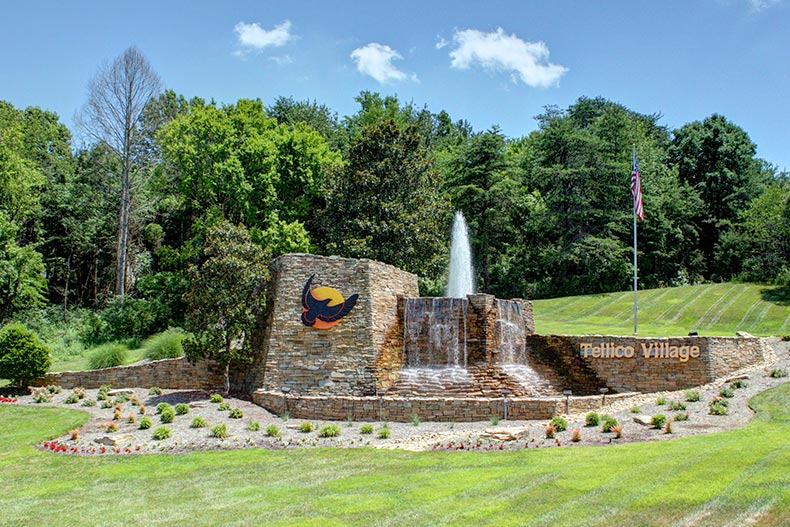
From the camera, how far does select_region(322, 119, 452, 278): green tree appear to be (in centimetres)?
2873

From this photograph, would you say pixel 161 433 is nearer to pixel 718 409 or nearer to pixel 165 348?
pixel 165 348

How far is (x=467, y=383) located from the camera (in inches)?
776

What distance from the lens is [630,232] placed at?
4366cm

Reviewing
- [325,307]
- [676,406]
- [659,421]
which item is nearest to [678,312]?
[676,406]

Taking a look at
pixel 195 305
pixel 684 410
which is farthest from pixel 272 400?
pixel 684 410

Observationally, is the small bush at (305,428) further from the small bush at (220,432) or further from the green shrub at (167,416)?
the green shrub at (167,416)

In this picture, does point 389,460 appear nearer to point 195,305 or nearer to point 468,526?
point 468,526

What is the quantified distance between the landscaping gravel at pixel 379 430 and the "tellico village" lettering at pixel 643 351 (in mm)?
1456

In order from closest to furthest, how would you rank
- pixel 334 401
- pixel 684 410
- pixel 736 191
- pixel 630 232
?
pixel 684 410 → pixel 334 401 → pixel 630 232 → pixel 736 191

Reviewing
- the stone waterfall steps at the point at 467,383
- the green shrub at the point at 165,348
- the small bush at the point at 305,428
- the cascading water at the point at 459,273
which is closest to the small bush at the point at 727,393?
the stone waterfall steps at the point at 467,383

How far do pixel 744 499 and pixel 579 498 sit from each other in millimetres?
1899

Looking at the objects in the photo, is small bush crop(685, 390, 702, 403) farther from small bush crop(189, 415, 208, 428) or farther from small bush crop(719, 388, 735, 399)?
small bush crop(189, 415, 208, 428)

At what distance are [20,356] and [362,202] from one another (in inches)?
622

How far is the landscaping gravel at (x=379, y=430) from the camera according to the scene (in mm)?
13289
